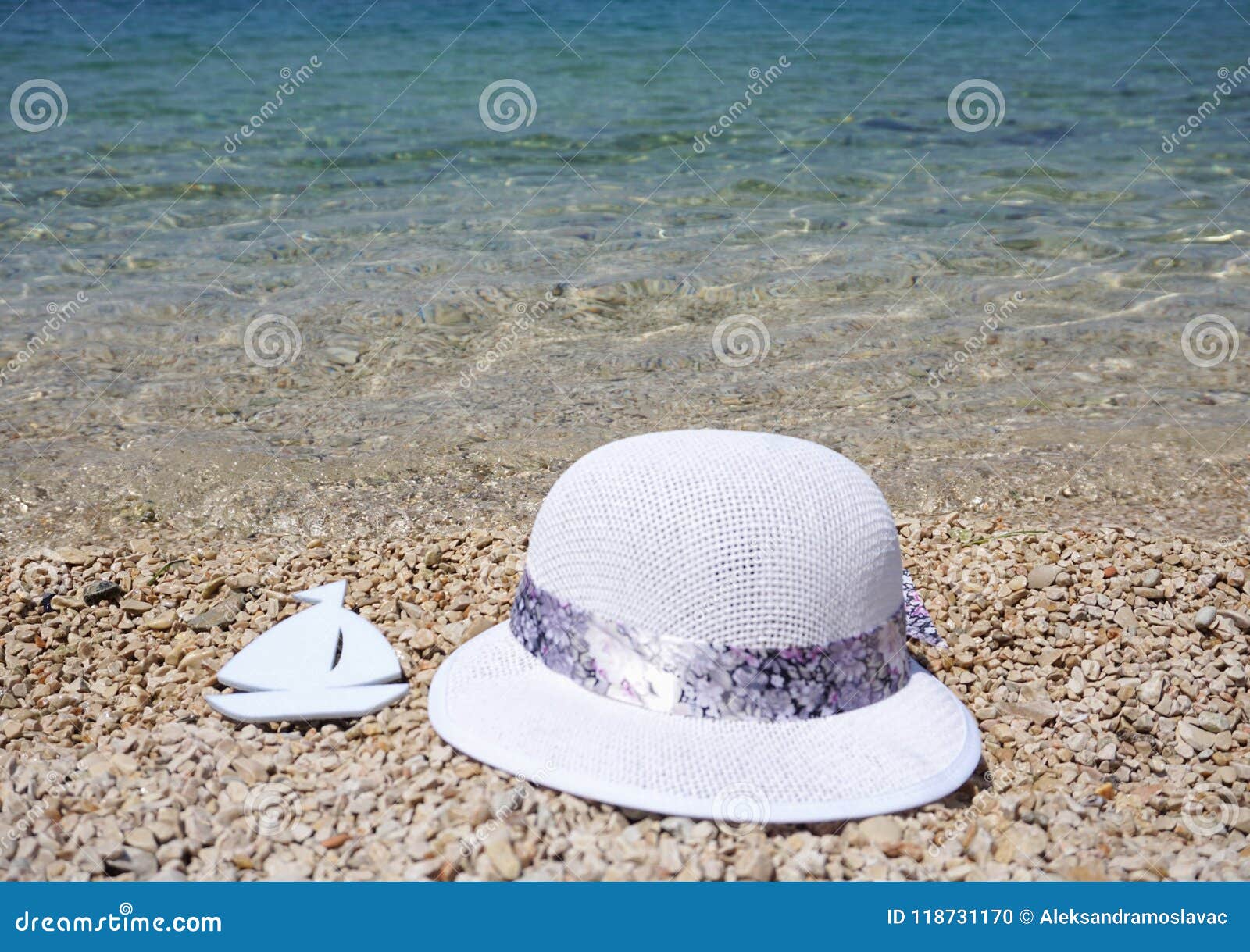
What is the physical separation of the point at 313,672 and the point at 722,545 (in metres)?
1.30

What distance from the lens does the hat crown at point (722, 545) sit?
291cm

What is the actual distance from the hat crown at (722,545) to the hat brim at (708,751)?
0.70 ft

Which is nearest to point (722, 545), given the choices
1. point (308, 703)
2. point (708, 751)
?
point (708, 751)

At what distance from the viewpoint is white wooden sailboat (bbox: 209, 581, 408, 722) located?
10.8 ft

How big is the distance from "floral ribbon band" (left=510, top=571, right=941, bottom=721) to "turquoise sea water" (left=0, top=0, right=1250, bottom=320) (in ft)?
15.6

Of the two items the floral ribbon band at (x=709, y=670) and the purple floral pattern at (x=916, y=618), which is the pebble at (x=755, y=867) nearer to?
the floral ribbon band at (x=709, y=670)

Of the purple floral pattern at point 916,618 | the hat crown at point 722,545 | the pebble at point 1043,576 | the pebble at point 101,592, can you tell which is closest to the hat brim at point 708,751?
the hat crown at point 722,545

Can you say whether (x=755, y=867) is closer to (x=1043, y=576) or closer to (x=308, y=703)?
(x=308, y=703)

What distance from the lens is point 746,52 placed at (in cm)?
1612

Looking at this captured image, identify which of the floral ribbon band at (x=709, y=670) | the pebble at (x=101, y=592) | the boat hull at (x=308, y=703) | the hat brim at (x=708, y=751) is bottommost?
the pebble at (x=101, y=592)

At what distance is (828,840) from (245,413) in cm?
438

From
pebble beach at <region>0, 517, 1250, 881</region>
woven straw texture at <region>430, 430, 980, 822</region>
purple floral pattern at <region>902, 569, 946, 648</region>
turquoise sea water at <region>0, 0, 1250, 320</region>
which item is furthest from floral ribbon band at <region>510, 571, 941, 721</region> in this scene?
turquoise sea water at <region>0, 0, 1250, 320</region>

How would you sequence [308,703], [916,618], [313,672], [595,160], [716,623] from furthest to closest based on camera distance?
[595,160] < [916,618] < [313,672] < [308,703] < [716,623]

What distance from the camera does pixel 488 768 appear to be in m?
2.93
